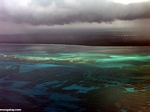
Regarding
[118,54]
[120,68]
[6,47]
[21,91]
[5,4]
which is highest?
[5,4]

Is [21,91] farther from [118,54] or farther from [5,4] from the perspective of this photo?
[118,54]

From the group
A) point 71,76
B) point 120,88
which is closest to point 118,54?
point 120,88

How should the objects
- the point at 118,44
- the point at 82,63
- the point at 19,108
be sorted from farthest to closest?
the point at 118,44 → the point at 82,63 → the point at 19,108

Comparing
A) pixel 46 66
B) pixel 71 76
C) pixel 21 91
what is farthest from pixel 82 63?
pixel 21 91

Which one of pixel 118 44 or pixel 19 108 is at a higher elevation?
pixel 118 44

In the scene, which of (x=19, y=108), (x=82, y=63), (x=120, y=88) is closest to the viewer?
(x=19, y=108)

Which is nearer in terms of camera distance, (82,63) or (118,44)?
(82,63)

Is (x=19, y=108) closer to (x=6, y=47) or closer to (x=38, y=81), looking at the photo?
(x=38, y=81)
